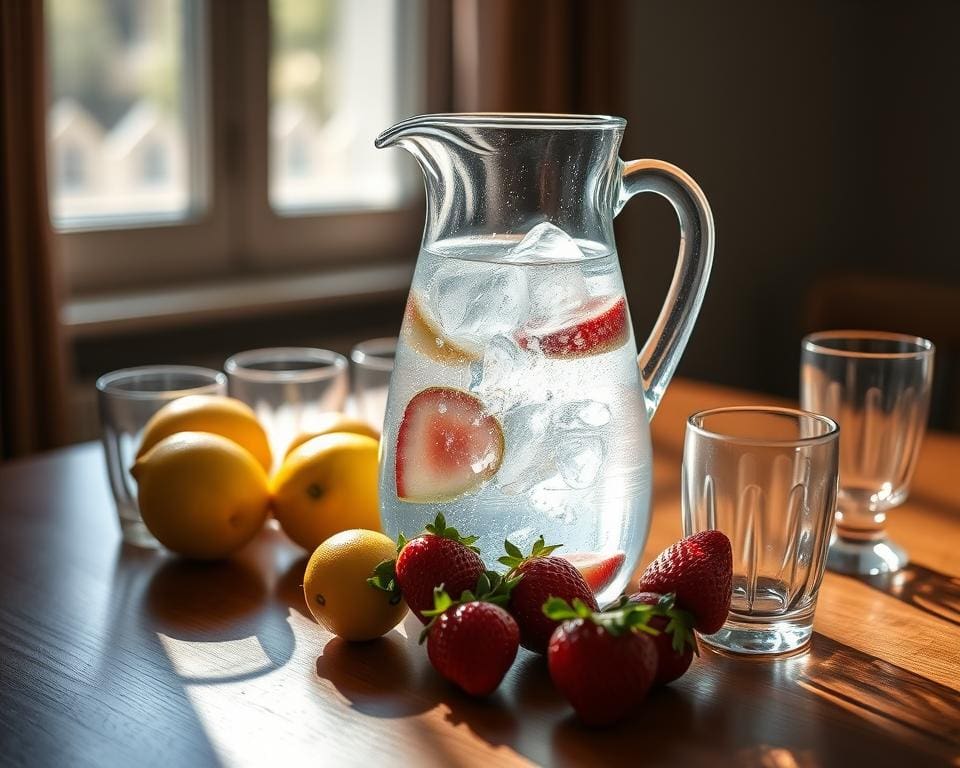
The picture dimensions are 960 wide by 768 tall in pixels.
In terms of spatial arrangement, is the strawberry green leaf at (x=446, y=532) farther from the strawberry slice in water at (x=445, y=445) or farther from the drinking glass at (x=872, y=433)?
the drinking glass at (x=872, y=433)

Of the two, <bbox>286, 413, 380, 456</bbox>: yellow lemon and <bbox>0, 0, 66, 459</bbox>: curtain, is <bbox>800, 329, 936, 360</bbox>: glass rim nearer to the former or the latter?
<bbox>286, 413, 380, 456</bbox>: yellow lemon

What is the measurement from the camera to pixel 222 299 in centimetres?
221

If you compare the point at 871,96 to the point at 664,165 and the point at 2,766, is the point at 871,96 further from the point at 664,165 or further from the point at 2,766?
the point at 2,766

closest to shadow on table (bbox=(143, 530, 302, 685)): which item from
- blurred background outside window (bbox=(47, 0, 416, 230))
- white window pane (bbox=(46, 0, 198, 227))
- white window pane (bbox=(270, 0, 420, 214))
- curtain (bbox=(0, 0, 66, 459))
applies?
curtain (bbox=(0, 0, 66, 459))

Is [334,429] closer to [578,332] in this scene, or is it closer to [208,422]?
[208,422]

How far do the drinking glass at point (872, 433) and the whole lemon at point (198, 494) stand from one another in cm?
45

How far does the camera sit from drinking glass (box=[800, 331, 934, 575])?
89cm

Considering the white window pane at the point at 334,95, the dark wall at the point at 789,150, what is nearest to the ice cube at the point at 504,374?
the white window pane at the point at 334,95

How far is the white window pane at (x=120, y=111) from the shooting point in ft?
6.93

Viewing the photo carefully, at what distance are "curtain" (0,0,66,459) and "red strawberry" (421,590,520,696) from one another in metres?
1.40

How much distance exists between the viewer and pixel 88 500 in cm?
103

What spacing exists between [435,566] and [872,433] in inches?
16.3

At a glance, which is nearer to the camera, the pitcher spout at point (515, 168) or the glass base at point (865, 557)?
the pitcher spout at point (515, 168)

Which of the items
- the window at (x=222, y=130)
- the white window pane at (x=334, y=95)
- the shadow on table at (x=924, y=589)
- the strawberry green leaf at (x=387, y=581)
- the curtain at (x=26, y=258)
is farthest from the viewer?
the white window pane at (x=334, y=95)
